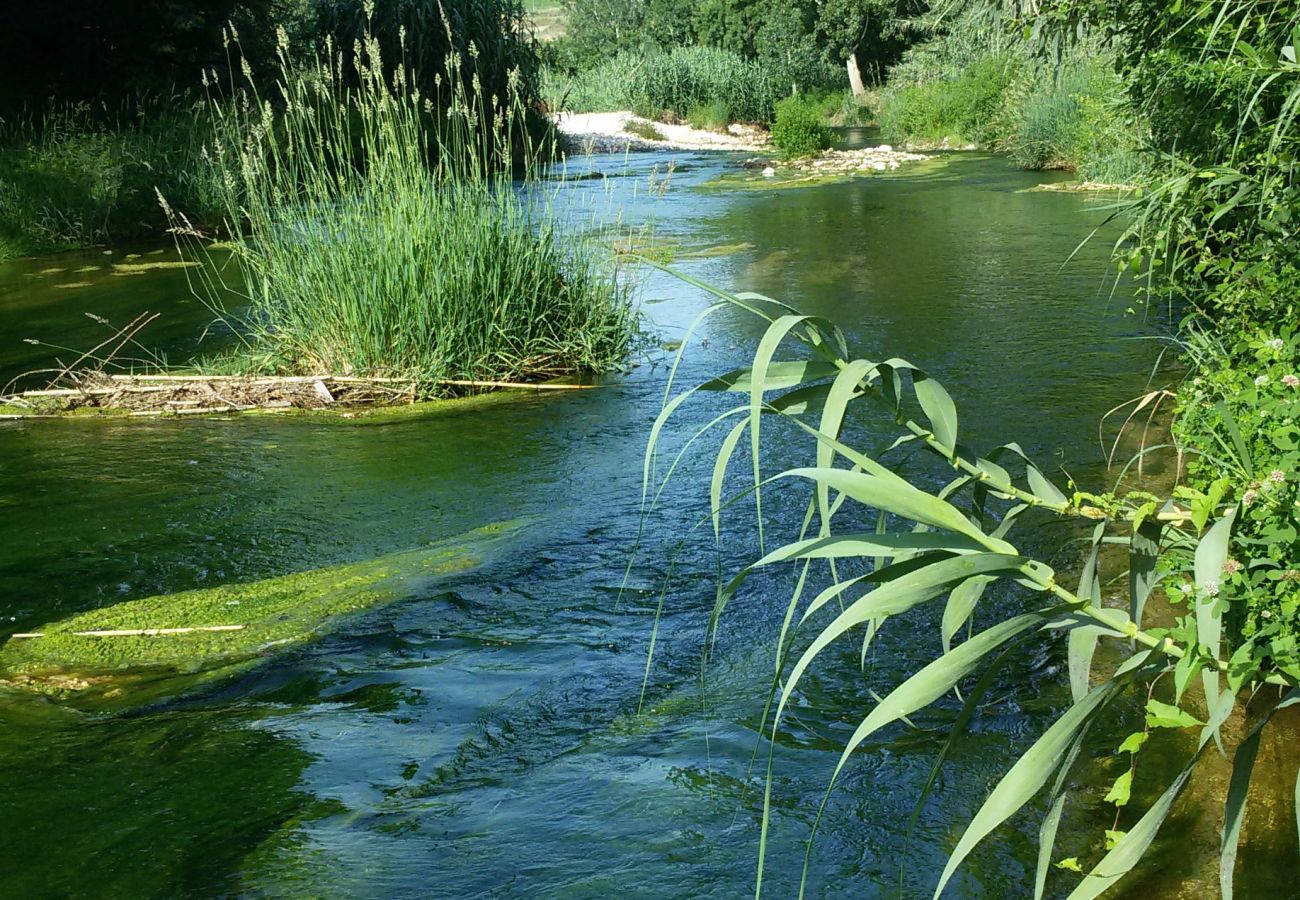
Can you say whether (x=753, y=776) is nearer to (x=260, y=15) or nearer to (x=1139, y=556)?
(x=1139, y=556)

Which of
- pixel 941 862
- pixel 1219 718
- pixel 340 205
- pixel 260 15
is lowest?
pixel 941 862

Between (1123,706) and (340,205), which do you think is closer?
(1123,706)

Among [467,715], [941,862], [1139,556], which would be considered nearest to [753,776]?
[941,862]

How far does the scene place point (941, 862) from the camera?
2562mm

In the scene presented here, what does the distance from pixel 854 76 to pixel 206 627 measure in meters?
36.0

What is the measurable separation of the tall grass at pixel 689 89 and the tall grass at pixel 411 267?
924 inches

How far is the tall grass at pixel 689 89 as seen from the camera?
98.8 feet

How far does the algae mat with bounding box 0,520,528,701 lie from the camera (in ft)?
11.7

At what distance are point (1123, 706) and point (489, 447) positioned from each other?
11.2ft

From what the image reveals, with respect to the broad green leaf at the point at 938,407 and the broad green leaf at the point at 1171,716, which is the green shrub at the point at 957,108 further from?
the broad green leaf at the point at 1171,716

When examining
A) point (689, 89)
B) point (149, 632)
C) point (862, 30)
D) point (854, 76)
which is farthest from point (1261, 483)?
point (862, 30)

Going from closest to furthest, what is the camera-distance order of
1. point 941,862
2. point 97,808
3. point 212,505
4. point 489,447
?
1. point 941,862
2. point 97,808
3. point 212,505
4. point 489,447

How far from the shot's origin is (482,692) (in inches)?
133

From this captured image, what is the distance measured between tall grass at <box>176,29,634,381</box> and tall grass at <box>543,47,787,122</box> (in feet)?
77.0
